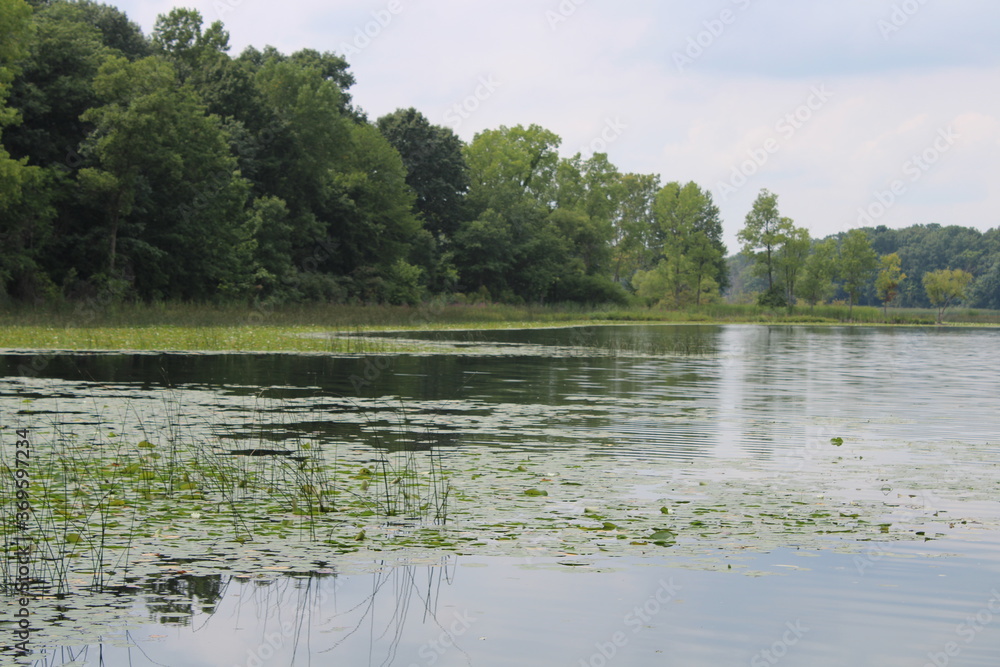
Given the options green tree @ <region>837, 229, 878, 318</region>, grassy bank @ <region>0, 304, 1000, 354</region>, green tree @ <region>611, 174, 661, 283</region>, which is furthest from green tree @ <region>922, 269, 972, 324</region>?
grassy bank @ <region>0, 304, 1000, 354</region>

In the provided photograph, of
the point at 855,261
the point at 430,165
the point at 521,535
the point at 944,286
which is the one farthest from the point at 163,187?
the point at 944,286

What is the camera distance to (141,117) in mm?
53469

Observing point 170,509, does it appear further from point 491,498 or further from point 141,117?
point 141,117

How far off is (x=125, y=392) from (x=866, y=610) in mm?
17095

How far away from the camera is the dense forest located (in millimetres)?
53688

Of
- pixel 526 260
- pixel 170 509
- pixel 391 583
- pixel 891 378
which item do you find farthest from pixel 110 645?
pixel 526 260

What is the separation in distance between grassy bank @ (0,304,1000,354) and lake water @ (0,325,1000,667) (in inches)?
628

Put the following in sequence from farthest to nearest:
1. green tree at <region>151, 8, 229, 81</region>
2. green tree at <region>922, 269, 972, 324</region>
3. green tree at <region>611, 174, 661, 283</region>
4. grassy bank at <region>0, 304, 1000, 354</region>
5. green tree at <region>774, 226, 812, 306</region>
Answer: green tree at <region>611, 174, 661, 283</region>, green tree at <region>922, 269, 972, 324</region>, green tree at <region>774, 226, 812, 306</region>, green tree at <region>151, 8, 229, 81</region>, grassy bank at <region>0, 304, 1000, 354</region>

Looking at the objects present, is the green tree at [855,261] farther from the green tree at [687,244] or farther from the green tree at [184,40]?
the green tree at [184,40]

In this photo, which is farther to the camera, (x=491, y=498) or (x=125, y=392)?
(x=125, y=392)

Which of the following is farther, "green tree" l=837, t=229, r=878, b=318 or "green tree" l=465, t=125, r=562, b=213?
"green tree" l=837, t=229, r=878, b=318

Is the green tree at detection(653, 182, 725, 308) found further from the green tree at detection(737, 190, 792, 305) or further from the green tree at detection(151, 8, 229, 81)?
the green tree at detection(151, 8, 229, 81)

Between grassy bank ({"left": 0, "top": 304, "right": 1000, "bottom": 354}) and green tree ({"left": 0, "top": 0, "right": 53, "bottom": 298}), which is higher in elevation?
green tree ({"left": 0, "top": 0, "right": 53, "bottom": 298})

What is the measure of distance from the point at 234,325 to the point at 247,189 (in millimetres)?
18583
